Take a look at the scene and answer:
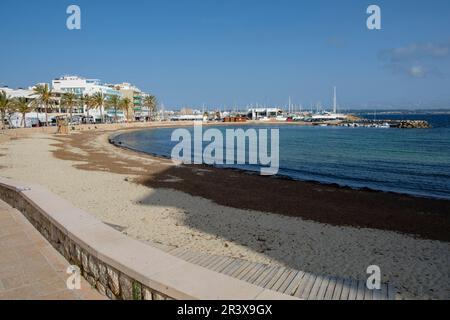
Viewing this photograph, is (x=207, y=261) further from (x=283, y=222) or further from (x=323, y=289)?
(x=283, y=222)

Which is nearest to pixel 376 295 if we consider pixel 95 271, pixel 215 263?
pixel 215 263

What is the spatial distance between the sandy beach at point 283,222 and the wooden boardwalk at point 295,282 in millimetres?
1427

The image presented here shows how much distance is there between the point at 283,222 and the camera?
12164mm

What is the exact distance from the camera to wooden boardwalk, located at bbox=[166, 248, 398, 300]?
5.54 meters

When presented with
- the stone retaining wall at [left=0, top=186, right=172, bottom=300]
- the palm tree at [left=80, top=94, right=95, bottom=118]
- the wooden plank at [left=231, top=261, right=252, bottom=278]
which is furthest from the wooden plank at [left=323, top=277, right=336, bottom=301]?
the palm tree at [left=80, top=94, right=95, bottom=118]

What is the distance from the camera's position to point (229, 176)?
23.9 meters

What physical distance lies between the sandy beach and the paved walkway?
6.81ft

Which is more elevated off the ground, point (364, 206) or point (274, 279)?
point (274, 279)

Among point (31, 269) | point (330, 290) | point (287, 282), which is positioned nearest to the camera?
point (31, 269)

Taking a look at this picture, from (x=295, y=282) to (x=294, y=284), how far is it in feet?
0.30

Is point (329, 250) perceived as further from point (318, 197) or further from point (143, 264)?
point (318, 197)

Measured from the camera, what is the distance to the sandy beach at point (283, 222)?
27.7 feet
